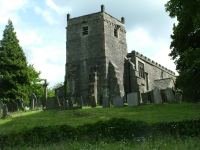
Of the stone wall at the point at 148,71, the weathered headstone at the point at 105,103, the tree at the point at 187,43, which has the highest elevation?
the stone wall at the point at 148,71

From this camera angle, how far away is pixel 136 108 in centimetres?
3444

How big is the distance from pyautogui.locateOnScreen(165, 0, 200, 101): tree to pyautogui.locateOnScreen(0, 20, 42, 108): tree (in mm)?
23276

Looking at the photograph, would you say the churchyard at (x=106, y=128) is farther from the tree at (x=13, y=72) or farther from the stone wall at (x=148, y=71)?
the stone wall at (x=148, y=71)

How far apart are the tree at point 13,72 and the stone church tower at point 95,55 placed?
6940 millimetres

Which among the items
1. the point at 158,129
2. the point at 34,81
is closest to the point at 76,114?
the point at 158,129

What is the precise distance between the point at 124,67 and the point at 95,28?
21.1 feet

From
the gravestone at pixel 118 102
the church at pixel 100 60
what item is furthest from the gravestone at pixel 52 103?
the church at pixel 100 60

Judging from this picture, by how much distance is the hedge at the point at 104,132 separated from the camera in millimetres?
21148

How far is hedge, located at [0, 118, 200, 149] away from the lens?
2115 centimetres

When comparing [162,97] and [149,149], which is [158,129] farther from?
[162,97]

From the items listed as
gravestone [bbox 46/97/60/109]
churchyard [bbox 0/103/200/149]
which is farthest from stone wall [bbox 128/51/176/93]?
churchyard [bbox 0/103/200/149]

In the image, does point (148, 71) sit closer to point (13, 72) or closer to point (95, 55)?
point (95, 55)

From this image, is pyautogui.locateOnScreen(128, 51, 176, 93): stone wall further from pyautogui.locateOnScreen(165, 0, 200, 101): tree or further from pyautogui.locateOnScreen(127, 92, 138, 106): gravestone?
pyautogui.locateOnScreen(165, 0, 200, 101): tree

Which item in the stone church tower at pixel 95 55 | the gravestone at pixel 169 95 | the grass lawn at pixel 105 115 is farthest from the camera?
the stone church tower at pixel 95 55
